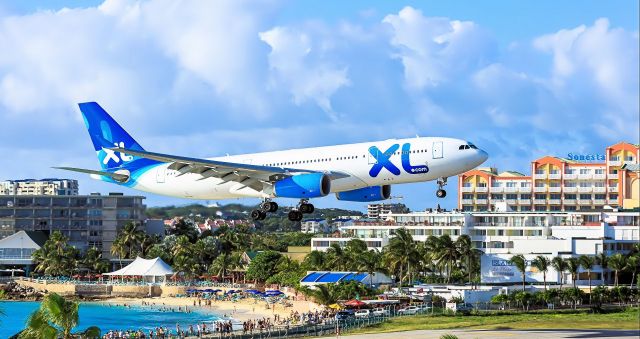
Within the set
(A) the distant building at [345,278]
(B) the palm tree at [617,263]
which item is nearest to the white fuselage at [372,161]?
(A) the distant building at [345,278]

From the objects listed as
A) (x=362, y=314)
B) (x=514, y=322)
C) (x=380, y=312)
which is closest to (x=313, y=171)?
(x=362, y=314)

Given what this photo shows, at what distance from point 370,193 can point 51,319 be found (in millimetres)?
33845

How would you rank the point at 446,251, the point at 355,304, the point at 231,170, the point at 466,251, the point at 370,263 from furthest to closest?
the point at 466,251
the point at 446,251
the point at 370,263
the point at 355,304
the point at 231,170

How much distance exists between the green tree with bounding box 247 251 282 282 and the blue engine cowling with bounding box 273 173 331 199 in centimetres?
11018

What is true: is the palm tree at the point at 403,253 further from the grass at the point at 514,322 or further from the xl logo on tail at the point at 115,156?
the xl logo on tail at the point at 115,156

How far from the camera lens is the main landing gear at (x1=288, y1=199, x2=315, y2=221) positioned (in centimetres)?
8462

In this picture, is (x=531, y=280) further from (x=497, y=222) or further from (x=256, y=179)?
(x=256, y=179)

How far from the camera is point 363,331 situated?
11081cm

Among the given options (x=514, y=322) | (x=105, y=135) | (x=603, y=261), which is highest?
(x=105, y=135)

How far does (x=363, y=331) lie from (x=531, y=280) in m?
55.6

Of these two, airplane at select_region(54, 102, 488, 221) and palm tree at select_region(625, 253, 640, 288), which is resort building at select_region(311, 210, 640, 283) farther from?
airplane at select_region(54, 102, 488, 221)

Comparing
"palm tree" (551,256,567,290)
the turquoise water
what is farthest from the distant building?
A: "palm tree" (551,256,567,290)

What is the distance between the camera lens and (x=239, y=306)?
17800 centimetres

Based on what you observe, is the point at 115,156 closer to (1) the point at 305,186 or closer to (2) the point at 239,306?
(1) the point at 305,186
